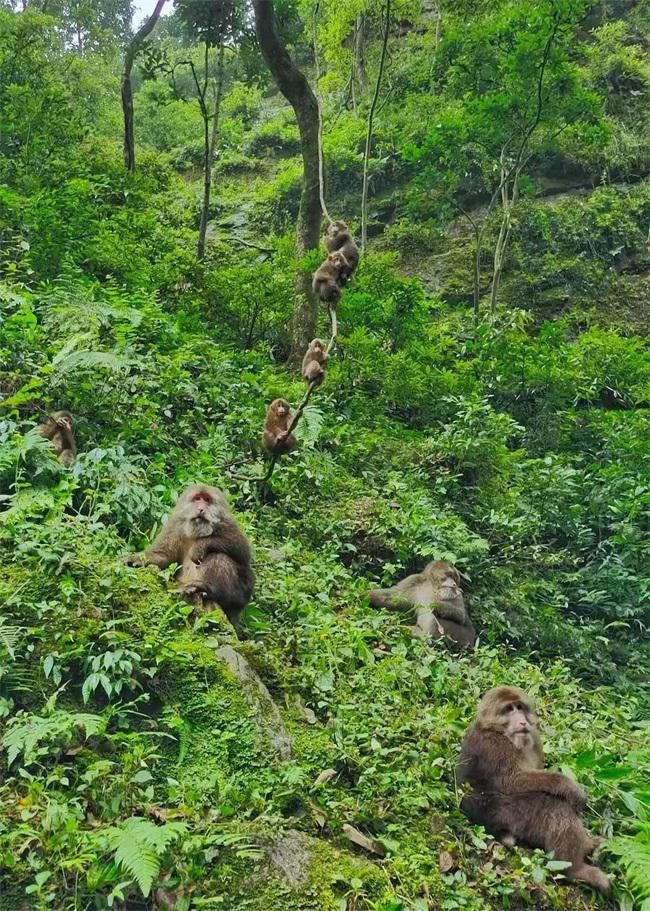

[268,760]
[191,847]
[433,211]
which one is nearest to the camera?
[191,847]

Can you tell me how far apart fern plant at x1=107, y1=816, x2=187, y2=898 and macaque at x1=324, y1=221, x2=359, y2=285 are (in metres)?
8.19

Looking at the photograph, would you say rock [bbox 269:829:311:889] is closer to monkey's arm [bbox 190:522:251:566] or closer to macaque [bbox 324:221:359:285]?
monkey's arm [bbox 190:522:251:566]

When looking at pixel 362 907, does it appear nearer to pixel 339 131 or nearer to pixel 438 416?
pixel 438 416

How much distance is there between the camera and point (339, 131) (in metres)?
21.2

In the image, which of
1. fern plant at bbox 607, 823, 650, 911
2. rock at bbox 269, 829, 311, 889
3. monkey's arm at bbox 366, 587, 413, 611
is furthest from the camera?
monkey's arm at bbox 366, 587, 413, 611

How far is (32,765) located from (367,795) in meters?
1.68

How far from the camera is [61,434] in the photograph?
23.7ft

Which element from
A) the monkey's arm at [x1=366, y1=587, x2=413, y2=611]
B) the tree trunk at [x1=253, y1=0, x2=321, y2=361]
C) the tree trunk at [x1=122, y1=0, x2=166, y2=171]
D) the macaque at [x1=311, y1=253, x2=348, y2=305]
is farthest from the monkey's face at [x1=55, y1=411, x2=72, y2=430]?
the tree trunk at [x1=122, y1=0, x2=166, y2=171]

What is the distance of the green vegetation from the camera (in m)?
3.70

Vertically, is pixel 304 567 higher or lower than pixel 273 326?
lower

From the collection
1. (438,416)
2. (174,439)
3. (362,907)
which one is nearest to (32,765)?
(362,907)

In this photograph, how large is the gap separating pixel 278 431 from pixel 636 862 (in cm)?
542

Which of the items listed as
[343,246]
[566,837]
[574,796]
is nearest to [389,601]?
[574,796]

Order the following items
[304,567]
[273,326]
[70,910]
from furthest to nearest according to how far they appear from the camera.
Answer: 1. [273,326]
2. [304,567]
3. [70,910]
